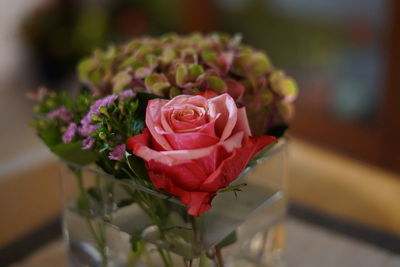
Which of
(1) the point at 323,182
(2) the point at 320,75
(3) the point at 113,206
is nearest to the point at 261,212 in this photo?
(3) the point at 113,206

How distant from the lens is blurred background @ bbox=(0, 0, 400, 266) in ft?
3.10

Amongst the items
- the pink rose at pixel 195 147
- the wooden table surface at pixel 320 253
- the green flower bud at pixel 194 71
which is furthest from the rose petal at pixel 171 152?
the wooden table surface at pixel 320 253

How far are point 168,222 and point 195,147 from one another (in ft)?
0.44

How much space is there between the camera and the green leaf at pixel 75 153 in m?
0.57

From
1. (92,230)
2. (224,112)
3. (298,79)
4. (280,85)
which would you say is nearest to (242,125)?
(224,112)

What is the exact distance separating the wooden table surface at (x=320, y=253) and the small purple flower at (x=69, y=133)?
0.97 feet

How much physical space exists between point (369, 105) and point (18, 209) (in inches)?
35.5

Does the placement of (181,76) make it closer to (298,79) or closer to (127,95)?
(127,95)

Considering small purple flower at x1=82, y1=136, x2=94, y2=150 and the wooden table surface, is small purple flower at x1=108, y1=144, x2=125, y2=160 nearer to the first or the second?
small purple flower at x1=82, y1=136, x2=94, y2=150

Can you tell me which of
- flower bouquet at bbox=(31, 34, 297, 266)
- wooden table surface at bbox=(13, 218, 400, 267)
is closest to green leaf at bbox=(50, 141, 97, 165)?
flower bouquet at bbox=(31, 34, 297, 266)

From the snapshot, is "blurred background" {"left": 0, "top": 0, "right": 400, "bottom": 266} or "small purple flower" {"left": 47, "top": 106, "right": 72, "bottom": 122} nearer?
"small purple flower" {"left": 47, "top": 106, "right": 72, "bottom": 122}

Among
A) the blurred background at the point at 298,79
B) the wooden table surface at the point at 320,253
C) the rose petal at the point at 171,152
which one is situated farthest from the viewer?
the blurred background at the point at 298,79

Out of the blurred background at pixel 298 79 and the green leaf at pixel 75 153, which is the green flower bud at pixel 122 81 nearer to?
the green leaf at pixel 75 153

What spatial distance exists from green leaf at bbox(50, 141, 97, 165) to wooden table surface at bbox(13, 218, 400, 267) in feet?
0.77
